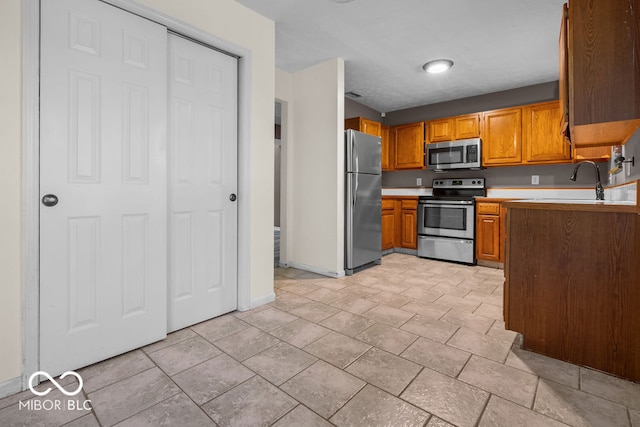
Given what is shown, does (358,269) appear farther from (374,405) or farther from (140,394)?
(140,394)

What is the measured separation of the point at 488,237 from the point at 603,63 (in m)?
2.95

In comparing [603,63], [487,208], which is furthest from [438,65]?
[603,63]

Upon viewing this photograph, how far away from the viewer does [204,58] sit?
231 cm

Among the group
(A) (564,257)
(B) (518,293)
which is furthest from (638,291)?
(B) (518,293)

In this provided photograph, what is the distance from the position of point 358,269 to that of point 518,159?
8.63 ft

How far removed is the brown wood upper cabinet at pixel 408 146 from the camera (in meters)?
5.08

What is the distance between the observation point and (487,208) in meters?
4.21

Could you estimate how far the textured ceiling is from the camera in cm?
255

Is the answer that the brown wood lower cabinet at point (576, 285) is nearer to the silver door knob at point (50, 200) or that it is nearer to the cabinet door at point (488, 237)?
the cabinet door at point (488, 237)

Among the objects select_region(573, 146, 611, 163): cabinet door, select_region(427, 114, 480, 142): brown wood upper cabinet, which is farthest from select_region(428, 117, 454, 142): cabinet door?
select_region(573, 146, 611, 163): cabinet door

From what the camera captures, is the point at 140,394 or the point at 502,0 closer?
the point at 140,394

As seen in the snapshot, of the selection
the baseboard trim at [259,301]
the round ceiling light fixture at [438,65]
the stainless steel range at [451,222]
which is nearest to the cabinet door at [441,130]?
the stainless steel range at [451,222]

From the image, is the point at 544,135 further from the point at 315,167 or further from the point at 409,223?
the point at 315,167

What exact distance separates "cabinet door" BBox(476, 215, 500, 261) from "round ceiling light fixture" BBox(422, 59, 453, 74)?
199 centimetres
